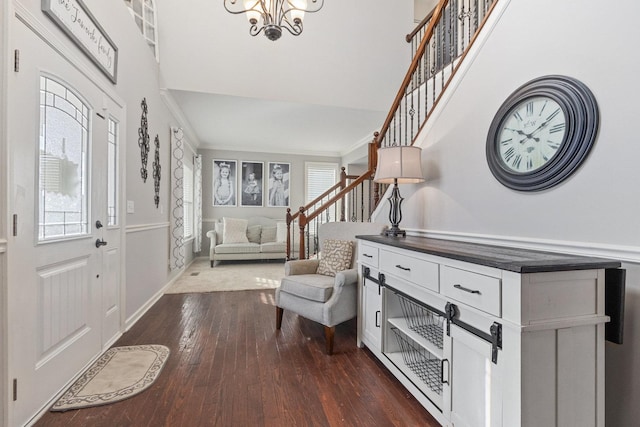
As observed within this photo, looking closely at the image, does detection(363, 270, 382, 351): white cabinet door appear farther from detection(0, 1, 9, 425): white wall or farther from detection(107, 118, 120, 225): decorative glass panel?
detection(107, 118, 120, 225): decorative glass panel

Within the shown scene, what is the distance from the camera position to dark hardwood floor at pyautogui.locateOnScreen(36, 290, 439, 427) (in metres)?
1.58

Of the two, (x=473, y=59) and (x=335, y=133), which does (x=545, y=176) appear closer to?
(x=473, y=59)

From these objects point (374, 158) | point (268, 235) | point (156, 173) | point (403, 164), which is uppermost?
point (374, 158)

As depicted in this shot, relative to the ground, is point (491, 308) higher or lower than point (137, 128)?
lower

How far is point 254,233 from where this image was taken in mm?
6742

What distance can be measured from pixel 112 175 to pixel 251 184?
4560mm

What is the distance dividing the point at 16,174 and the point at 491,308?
2.23 m

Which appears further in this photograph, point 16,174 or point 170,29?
point 170,29

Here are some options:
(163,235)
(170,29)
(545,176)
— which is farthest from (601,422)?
(170,29)

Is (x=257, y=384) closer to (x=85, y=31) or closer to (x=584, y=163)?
(x=584, y=163)

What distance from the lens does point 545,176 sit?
4.89ft

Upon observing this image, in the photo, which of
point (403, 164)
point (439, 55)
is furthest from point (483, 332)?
point (439, 55)

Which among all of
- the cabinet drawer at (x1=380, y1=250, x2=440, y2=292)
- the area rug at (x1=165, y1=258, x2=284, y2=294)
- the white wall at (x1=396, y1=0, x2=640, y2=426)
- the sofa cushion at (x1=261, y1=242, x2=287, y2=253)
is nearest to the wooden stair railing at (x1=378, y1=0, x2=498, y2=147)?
the white wall at (x1=396, y1=0, x2=640, y2=426)

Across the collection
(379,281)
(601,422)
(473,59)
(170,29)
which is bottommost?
(601,422)
